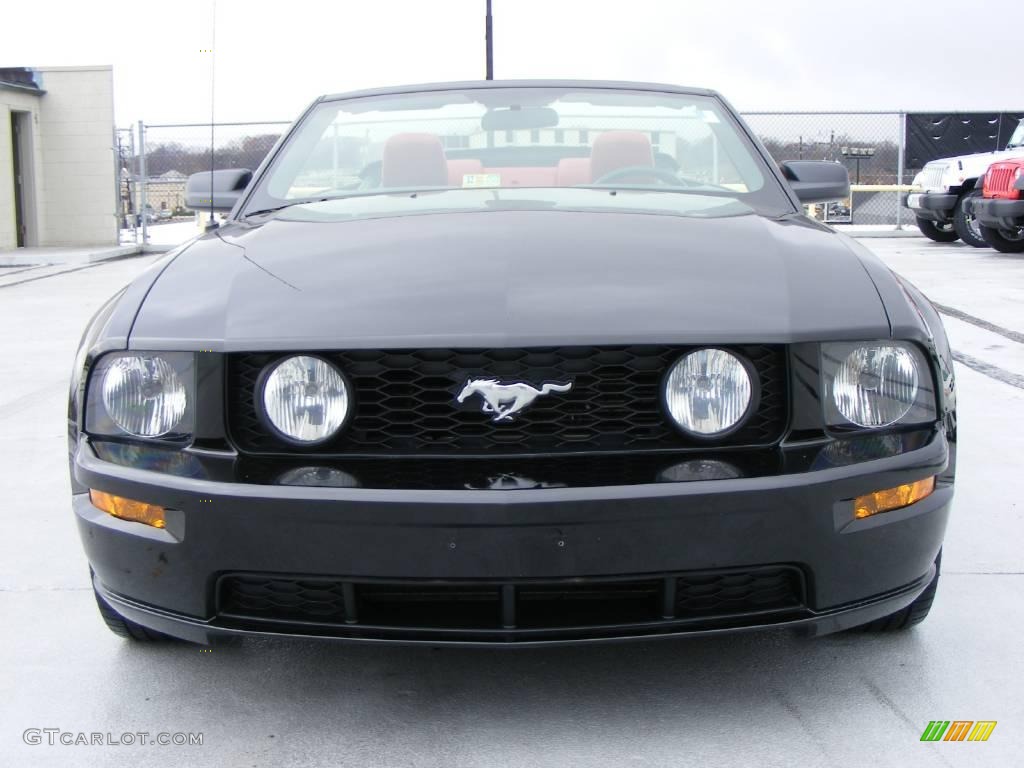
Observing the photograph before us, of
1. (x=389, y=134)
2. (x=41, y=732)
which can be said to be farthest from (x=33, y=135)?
(x=41, y=732)

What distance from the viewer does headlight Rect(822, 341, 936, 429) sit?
1913 millimetres

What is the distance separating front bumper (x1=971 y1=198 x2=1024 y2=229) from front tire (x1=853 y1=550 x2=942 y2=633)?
450 inches

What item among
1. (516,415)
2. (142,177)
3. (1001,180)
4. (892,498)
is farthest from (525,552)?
(142,177)

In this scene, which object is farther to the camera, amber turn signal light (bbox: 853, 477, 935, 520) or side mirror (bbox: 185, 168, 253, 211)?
side mirror (bbox: 185, 168, 253, 211)

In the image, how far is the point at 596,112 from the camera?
10.6 ft

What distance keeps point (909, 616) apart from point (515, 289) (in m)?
1.15

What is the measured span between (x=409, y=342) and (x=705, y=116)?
68.0 inches

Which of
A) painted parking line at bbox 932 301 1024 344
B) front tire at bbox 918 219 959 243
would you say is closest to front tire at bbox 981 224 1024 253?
front tire at bbox 918 219 959 243

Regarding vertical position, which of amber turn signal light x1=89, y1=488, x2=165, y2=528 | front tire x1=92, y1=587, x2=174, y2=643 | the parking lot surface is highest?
amber turn signal light x1=89, y1=488, x2=165, y2=528

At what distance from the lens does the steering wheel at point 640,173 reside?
2992 mm

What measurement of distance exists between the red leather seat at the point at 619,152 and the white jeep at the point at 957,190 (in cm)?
1220

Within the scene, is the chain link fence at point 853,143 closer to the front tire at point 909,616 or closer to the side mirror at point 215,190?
the side mirror at point 215,190

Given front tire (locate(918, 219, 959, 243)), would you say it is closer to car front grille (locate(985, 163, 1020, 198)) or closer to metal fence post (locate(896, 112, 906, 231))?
→ metal fence post (locate(896, 112, 906, 231))

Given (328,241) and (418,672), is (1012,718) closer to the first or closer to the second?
(418,672)
